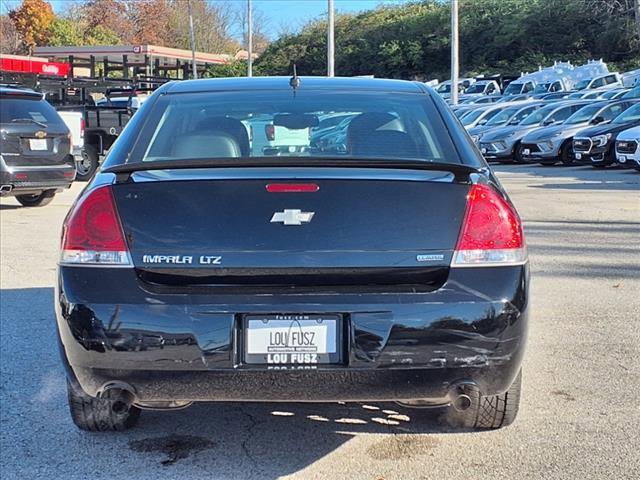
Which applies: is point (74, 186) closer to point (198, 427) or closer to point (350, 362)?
point (198, 427)

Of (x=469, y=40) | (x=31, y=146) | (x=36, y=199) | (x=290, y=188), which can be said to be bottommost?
(x=36, y=199)

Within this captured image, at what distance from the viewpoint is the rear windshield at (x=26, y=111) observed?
11.1m

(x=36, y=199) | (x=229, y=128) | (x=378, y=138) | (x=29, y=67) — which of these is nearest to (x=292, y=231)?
(x=378, y=138)

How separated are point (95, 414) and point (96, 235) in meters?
0.99

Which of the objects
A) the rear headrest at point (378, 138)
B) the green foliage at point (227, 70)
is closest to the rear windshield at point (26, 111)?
the rear headrest at point (378, 138)

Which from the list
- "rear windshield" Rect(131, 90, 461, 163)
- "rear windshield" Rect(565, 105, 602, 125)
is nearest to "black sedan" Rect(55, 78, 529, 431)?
"rear windshield" Rect(131, 90, 461, 163)

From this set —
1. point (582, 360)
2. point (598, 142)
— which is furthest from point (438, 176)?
point (598, 142)

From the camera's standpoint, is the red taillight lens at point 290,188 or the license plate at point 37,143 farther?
the license plate at point 37,143

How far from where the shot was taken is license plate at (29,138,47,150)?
11188 mm

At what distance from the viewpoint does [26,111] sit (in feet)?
37.2

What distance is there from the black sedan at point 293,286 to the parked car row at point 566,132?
13.6m

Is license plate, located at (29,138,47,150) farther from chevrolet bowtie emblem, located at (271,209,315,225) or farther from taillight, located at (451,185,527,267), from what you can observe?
taillight, located at (451,185,527,267)

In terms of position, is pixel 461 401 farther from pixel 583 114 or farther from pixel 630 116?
pixel 583 114

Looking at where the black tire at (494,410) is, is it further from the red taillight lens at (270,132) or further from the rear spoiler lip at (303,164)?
the red taillight lens at (270,132)
